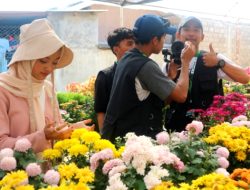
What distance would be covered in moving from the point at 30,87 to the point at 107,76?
3.64ft

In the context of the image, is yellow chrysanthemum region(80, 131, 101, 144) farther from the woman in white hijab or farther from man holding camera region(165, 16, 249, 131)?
man holding camera region(165, 16, 249, 131)

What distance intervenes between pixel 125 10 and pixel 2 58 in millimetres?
5450

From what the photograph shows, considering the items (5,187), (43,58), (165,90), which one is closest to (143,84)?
(165,90)

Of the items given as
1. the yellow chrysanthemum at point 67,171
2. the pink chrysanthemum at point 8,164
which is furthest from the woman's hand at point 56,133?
the yellow chrysanthemum at point 67,171

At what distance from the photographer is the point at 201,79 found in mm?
2996

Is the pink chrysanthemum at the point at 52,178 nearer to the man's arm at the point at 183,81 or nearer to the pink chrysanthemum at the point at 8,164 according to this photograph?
the pink chrysanthemum at the point at 8,164

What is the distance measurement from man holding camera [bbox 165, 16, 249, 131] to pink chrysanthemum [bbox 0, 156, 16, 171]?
56.3 inches

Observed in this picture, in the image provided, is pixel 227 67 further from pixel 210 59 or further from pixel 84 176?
pixel 84 176

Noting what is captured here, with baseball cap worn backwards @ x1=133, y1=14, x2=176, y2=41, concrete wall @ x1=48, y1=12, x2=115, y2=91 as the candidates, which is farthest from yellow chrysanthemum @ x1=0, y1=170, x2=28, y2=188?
concrete wall @ x1=48, y1=12, x2=115, y2=91

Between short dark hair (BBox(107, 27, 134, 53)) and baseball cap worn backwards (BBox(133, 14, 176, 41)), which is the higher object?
baseball cap worn backwards (BBox(133, 14, 176, 41))

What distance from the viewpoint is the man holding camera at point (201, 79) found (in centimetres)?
300

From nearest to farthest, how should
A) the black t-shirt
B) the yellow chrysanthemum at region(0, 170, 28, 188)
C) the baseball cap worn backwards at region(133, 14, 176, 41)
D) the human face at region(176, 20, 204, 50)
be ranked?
the yellow chrysanthemum at region(0, 170, 28, 188) → the baseball cap worn backwards at region(133, 14, 176, 41) → the human face at region(176, 20, 204, 50) → the black t-shirt

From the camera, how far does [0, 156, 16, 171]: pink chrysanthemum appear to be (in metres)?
1.86

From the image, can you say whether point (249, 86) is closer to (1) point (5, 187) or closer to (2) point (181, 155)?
(2) point (181, 155)
